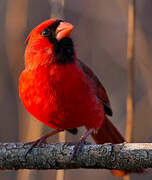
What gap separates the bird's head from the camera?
2854mm

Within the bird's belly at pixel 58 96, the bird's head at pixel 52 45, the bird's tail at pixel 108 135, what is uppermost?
the bird's head at pixel 52 45

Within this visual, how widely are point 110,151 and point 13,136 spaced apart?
217 cm

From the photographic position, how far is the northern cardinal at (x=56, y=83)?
9.08 feet

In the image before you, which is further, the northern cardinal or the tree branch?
the northern cardinal

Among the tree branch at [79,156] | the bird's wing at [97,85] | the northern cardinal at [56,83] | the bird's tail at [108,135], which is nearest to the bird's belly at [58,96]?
the northern cardinal at [56,83]

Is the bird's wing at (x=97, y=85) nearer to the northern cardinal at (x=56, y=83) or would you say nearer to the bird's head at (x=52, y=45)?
the northern cardinal at (x=56, y=83)

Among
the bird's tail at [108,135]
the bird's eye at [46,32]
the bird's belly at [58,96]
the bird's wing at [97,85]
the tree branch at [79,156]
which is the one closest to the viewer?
the tree branch at [79,156]

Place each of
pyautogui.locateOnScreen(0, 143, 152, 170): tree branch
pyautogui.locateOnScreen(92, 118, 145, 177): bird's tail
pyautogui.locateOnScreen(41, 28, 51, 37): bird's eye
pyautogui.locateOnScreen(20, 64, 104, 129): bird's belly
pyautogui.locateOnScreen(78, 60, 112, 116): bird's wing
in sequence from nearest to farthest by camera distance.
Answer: pyautogui.locateOnScreen(0, 143, 152, 170): tree branch
pyautogui.locateOnScreen(20, 64, 104, 129): bird's belly
pyautogui.locateOnScreen(41, 28, 51, 37): bird's eye
pyautogui.locateOnScreen(78, 60, 112, 116): bird's wing
pyautogui.locateOnScreen(92, 118, 145, 177): bird's tail

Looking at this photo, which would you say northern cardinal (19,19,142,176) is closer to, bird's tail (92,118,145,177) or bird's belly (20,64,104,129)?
bird's belly (20,64,104,129)

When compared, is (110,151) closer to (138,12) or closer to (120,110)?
(120,110)

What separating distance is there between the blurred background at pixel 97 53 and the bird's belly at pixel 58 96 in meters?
0.65

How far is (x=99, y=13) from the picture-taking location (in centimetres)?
416

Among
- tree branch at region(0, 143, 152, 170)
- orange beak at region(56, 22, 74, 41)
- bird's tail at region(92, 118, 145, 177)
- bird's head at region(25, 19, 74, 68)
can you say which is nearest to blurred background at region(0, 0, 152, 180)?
bird's tail at region(92, 118, 145, 177)

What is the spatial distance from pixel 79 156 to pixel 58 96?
54 cm
